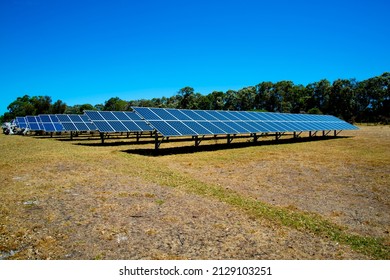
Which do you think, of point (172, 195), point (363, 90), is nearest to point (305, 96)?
point (363, 90)

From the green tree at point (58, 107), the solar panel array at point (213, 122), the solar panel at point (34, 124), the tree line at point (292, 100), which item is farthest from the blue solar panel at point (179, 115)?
the green tree at point (58, 107)

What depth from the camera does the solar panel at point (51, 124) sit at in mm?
38119

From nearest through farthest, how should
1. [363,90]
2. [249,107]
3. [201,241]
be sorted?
1. [201,241]
2. [363,90]
3. [249,107]

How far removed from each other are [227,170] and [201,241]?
326 inches

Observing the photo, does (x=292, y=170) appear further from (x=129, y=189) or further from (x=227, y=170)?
(x=129, y=189)

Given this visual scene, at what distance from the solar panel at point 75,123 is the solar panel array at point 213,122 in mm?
15473

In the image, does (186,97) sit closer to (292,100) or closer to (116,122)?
(292,100)

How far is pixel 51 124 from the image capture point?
1633 inches

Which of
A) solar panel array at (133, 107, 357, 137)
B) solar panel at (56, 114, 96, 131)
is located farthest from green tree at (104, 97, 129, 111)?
solar panel array at (133, 107, 357, 137)

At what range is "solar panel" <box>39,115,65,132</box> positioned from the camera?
38.1m

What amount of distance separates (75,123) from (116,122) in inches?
480

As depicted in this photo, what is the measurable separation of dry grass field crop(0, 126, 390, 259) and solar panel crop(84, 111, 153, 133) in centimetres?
1452

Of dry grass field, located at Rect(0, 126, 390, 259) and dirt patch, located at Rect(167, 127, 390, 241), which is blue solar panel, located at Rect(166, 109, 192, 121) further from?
dry grass field, located at Rect(0, 126, 390, 259)

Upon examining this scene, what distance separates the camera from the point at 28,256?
17.7ft
